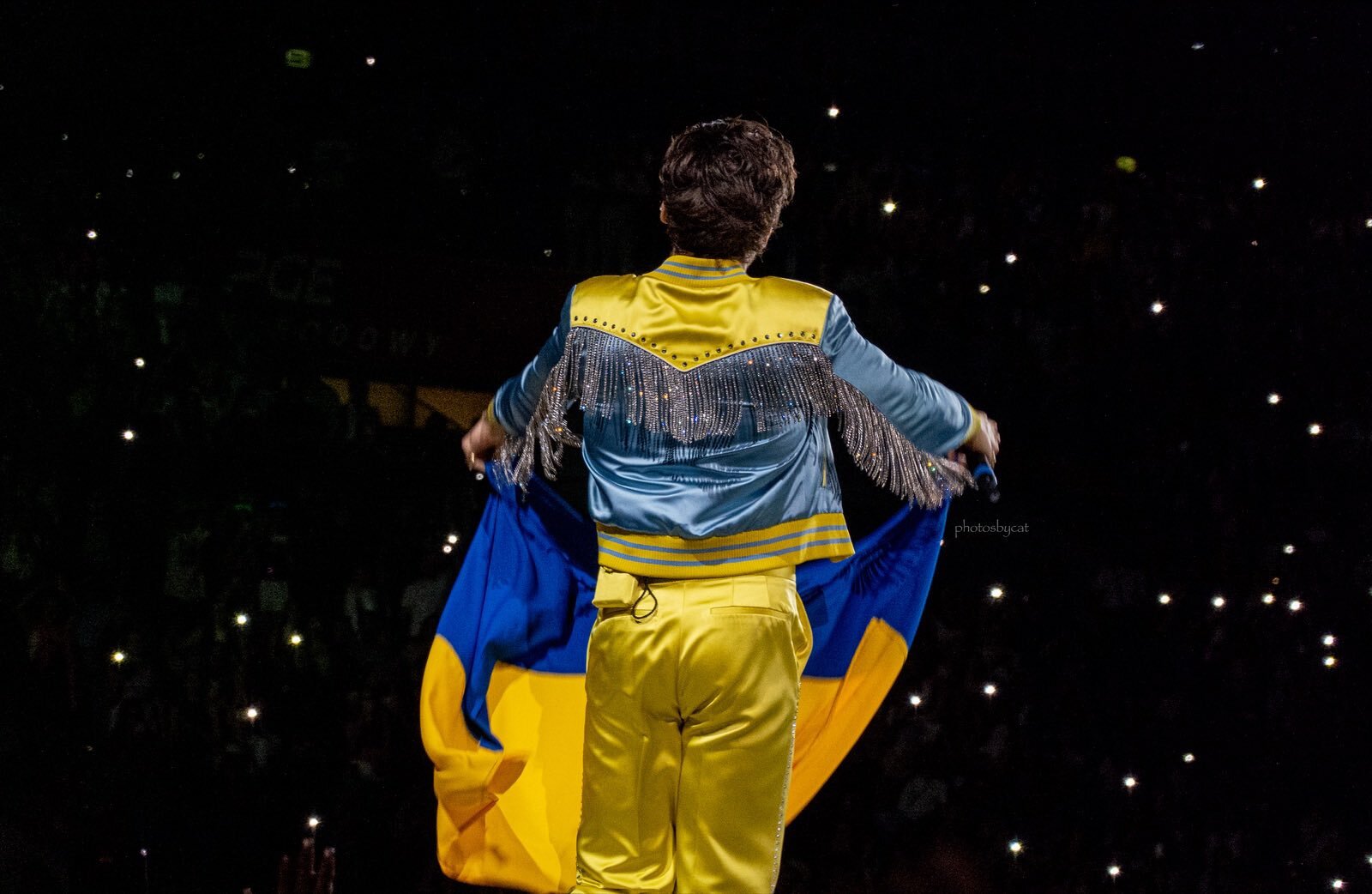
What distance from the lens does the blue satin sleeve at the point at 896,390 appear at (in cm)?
178

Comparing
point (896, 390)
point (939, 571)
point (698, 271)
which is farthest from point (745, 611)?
point (939, 571)

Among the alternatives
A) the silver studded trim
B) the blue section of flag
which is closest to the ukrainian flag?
the blue section of flag

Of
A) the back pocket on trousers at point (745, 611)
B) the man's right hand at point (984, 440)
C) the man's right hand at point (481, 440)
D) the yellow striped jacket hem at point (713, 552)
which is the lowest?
the back pocket on trousers at point (745, 611)

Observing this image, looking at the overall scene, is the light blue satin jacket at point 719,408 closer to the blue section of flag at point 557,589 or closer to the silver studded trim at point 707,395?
the silver studded trim at point 707,395

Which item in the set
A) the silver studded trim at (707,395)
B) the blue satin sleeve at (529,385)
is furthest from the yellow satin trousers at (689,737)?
the blue satin sleeve at (529,385)

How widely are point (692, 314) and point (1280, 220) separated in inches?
89.1

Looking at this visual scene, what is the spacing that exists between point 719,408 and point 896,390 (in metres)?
0.28

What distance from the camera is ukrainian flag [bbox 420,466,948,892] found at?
7.04ft

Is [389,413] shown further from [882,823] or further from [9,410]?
[882,823]

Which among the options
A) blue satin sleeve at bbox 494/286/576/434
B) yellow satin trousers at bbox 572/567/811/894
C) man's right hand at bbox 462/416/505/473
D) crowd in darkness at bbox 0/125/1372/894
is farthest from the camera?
crowd in darkness at bbox 0/125/1372/894

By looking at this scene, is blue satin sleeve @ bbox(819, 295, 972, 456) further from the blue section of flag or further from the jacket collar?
the blue section of flag

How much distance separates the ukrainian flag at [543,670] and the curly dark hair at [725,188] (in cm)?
63

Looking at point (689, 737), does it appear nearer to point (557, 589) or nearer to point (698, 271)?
point (557, 589)

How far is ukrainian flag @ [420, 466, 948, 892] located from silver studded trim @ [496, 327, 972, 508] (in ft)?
1.30
